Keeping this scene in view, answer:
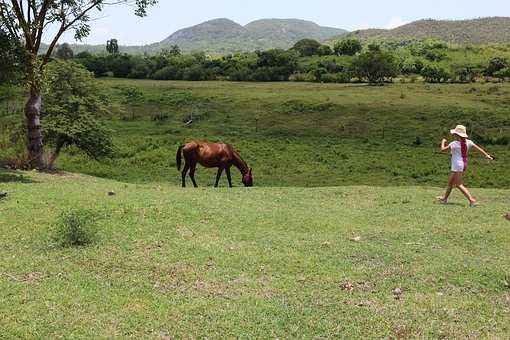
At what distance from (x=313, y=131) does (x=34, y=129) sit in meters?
26.1

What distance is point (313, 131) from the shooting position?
4497 centimetres

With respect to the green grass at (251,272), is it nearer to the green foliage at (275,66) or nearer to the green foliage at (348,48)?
the green foliage at (275,66)

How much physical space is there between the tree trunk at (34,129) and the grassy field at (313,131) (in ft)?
22.2

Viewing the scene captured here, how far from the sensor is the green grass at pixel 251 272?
22.2 ft

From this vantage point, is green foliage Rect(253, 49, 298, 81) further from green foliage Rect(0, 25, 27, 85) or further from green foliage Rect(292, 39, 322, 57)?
green foliage Rect(0, 25, 27, 85)

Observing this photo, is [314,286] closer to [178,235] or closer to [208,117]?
[178,235]

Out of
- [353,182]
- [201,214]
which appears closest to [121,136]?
[353,182]

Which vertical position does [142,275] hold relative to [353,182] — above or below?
above

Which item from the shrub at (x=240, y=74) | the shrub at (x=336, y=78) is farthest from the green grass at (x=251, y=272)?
the shrub at (x=240, y=74)

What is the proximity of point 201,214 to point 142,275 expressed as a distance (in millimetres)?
3873

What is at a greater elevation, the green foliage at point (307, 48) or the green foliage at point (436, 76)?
the green foliage at point (307, 48)

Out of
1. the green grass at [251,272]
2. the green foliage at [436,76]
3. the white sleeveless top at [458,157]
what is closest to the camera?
the green grass at [251,272]

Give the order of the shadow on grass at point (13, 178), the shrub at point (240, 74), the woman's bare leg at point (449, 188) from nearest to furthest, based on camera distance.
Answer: the woman's bare leg at point (449, 188), the shadow on grass at point (13, 178), the shrub at point (240, 74)

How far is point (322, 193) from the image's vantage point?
17016 mm
